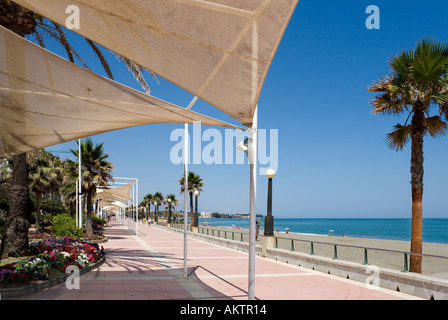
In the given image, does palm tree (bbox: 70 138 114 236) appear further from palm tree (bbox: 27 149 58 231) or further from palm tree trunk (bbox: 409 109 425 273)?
palm tree trunk (bbox: 409 109 425 273)

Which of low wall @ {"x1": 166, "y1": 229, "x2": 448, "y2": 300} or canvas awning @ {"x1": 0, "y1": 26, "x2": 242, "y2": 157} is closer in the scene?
canvas awning @ {"x1": 0, "y1": 26, "x2": 242, "y2": 157}

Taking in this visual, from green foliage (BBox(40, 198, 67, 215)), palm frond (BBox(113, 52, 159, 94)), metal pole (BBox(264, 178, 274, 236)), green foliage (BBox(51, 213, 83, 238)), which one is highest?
palm frond (BBox(113, 52, 159, 94))

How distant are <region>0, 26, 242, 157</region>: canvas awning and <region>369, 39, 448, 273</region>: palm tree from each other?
8893mm

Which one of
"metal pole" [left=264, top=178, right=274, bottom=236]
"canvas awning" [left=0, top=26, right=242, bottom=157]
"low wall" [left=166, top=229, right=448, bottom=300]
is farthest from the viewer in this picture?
"metal pole" [left=264, top=178, right=274, bottom=236]

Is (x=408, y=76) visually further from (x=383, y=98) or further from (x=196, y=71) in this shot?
(x=196, y=71)

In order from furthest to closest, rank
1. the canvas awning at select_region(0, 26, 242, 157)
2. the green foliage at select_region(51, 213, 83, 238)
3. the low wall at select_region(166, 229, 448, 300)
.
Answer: the green foliage at select_region(51, 213, 83, 238)
the low wall at select_region(166, 229, 448, 300)
the canvas awning at select_region(0, 26, 242, 157)

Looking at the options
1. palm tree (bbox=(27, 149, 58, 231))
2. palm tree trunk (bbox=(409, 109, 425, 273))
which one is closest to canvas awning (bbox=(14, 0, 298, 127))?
palm tree trunk (bbox=(409, 109, 425, 273))

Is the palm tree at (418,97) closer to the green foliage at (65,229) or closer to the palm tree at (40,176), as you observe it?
the green foliage at (65,229)

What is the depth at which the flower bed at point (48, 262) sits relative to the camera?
8648 mm

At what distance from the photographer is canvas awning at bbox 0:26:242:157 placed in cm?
614

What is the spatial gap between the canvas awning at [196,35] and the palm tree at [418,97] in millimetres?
9318

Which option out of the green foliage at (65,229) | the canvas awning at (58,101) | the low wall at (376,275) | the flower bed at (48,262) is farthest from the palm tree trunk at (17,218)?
the low wall at (376,275)

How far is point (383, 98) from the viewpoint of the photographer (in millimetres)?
13602
